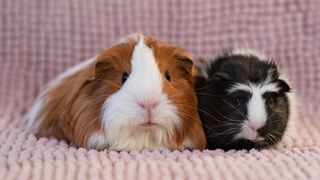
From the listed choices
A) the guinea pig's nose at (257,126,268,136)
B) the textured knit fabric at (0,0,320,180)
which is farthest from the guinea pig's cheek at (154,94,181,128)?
the textured knit fabric at (0,0,320,180)

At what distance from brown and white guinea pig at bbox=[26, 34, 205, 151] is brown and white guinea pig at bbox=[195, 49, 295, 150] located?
0.05m

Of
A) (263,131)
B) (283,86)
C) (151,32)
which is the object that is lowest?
(263,131)

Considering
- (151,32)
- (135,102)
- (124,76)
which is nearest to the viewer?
(135,102)

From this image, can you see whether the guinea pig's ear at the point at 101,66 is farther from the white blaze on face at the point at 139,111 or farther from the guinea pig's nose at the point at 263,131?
the guinea pig's nose at the point at 263,131

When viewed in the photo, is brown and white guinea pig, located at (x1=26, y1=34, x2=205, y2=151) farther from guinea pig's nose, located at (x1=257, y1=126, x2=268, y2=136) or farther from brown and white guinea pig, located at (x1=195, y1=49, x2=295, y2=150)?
guinea pig's nose, located at (x1=257, y1=126, x2=268, y2=136)

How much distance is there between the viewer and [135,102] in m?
1.56

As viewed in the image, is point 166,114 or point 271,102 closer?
point 166,114

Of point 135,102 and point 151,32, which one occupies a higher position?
point 151,32

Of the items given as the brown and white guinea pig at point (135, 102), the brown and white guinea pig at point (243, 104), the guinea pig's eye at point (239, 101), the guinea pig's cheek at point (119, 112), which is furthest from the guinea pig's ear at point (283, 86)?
the guinea pig's cheek at point (119, 112)

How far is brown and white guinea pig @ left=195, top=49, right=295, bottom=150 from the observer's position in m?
1.66

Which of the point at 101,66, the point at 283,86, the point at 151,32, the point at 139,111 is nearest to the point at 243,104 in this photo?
the point at 283,86

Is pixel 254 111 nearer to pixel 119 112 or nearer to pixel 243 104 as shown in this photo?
pixel 243 104

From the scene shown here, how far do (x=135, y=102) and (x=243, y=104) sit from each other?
0.35 meters

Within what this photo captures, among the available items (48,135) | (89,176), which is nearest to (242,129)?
(89,176)
